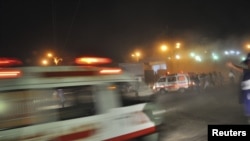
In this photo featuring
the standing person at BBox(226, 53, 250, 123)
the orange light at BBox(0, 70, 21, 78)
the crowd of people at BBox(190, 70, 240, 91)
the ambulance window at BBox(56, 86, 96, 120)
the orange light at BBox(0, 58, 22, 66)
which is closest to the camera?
the orange light at BBox(0, 70, 21, 78)

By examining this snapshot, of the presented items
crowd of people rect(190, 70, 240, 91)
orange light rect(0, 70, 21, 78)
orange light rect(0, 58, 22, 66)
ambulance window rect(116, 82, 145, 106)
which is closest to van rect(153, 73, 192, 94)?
crowd of people rect(190, 70, 240, 91)

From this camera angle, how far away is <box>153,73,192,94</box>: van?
27.5 metres

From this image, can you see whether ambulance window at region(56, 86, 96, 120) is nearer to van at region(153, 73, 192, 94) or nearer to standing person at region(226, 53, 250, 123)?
standing person at region(226, 53, 250, 123)

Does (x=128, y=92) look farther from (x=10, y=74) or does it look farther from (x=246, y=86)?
(x=10, y=74)

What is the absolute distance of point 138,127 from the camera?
5855 millimetres

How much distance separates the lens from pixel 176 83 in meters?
27.7

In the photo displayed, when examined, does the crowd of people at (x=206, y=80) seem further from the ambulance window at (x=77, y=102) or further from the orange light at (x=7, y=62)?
the orange light at (x=7, y=62)

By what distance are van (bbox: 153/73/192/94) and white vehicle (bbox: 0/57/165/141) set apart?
21633mm

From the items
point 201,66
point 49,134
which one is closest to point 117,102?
point 49,134

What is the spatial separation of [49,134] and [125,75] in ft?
6.82

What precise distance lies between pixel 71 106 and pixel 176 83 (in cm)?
2326

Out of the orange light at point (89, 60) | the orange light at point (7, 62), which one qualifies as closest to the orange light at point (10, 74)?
the orange light at point (7, 62)

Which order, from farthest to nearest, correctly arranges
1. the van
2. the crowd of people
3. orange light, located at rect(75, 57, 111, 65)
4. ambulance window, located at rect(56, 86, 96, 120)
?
the crowd of people < the van < orange light, located at rect(75, 57, 111, 65) < ambulance window, located at rect(56, 86, 96, 120)

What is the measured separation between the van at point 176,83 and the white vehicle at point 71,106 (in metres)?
21.6
